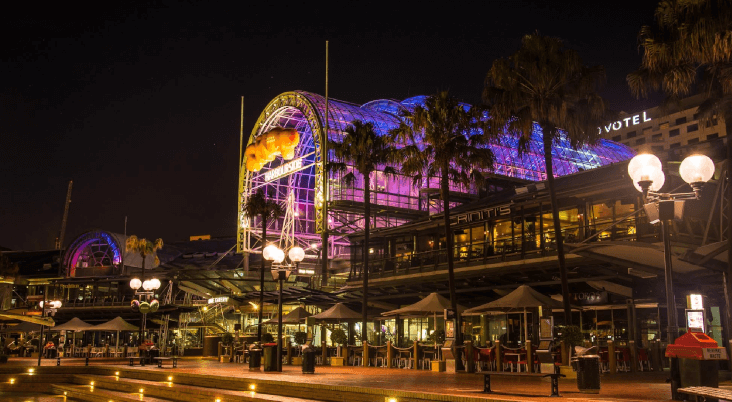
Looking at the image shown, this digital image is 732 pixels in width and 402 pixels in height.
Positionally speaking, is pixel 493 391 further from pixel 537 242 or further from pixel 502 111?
pixel 537 242

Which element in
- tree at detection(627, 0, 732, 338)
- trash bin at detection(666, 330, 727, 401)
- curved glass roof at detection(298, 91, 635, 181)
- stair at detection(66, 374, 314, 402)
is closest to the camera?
trash bin at detection(666, 330, 727, 401)

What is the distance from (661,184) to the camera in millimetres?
14109

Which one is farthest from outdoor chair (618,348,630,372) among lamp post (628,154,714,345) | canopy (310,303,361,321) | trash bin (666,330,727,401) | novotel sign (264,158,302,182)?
novotel sign (264,158,302,182)

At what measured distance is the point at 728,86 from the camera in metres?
16.9

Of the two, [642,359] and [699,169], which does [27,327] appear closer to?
[642,359]

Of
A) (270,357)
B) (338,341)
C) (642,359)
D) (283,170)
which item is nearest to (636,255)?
(642,359)

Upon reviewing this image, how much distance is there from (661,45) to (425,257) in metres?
26.1

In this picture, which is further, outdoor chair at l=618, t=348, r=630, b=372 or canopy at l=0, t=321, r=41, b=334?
canopy at l=0, t=321, r=41, b=334

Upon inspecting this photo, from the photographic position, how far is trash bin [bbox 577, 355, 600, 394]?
16.3 metres

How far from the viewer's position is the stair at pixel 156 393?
1845 cm

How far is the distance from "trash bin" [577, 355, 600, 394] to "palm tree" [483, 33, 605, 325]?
828cm

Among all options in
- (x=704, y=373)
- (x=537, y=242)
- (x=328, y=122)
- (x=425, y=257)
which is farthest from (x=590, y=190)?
(x=328, y=122)

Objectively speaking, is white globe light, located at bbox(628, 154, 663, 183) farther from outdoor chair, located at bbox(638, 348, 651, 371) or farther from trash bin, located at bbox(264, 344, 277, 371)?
trash bin, located at bbox(264, 344, 277, 371)

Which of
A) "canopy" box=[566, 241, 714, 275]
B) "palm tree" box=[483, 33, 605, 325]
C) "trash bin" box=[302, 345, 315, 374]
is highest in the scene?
"palm tree" box=[483, 33, 605, 325]
